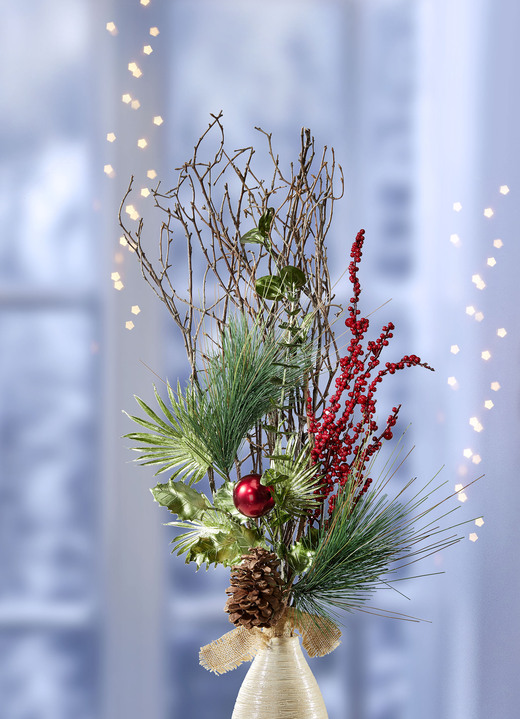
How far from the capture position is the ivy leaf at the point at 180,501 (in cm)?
91

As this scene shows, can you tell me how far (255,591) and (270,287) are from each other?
360mm

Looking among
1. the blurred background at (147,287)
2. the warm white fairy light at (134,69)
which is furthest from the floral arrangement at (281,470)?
the warm white fairy light at (134,69)

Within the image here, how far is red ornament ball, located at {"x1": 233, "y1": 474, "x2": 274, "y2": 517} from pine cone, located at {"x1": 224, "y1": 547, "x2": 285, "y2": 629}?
5 cm

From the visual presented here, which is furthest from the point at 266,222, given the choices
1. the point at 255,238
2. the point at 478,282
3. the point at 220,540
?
the point at 478,282

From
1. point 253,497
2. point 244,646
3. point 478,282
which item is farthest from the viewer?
point 478,282

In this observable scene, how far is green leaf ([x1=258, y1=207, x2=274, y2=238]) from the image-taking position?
0.94 meters

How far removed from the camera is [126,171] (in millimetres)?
1375

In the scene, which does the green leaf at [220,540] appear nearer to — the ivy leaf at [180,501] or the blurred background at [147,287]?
the ivy leaf at [180,501]

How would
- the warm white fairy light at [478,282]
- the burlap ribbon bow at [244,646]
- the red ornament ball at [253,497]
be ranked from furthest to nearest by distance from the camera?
1. the warm white fairy light at [478,282]
2. the burlap ribbon bow at [244,646]
3. the red ornament ball at [253,497]

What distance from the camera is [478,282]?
1323 mm

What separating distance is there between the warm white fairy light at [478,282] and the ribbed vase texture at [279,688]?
0.71 meters

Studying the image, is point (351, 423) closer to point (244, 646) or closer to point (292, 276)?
point (292, 276)

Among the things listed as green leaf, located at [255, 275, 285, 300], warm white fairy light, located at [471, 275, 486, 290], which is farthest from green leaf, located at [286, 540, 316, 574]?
warm white fairy light, located at [471, 275, 486, 290]

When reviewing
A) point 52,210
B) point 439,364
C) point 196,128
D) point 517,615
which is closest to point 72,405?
point 52,210
